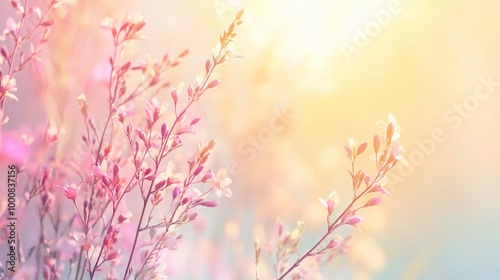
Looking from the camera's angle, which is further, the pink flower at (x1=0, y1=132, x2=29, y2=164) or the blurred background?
the blurred background

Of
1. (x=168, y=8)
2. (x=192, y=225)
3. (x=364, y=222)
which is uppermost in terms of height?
(x=168, y=8)

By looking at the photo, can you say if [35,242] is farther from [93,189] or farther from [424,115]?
[424,115]

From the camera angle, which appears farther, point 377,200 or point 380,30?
point 380,30

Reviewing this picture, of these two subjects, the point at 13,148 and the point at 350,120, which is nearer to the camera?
the point at 13,148

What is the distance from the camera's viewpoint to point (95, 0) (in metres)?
1.20

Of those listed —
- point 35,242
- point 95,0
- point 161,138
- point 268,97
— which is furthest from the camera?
point 268,97

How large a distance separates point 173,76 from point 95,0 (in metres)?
0.24

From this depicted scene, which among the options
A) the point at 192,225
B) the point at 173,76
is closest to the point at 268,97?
the point at 173,76

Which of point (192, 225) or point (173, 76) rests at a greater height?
point (173, 76)

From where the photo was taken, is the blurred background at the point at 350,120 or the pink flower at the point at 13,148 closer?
the pink flower at the point at 13,148

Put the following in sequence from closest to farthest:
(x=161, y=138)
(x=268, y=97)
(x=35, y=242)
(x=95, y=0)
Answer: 1. (x=161, y=138)
2. (x=35, y=242)
3. (x=95, y=0)
4. (x=268, y=97)

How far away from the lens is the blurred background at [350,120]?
1285 mm

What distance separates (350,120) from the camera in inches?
52.7

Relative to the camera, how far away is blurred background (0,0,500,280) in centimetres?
129
